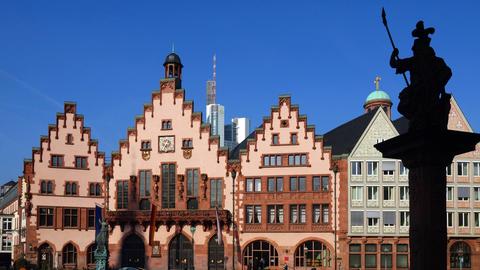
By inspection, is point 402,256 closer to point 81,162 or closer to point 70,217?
point 70,217

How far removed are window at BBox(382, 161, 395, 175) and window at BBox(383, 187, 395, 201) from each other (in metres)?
1.58

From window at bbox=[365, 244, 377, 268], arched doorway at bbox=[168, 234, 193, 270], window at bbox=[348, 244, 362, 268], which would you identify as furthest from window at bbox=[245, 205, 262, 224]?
window at bbox=[365, 244, 377, 268]

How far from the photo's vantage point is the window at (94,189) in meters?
74.4

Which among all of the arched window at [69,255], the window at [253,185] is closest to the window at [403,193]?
the window at [253,185]

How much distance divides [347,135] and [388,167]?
6.70 metres

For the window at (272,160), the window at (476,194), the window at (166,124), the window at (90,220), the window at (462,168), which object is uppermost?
the window at (166,124)

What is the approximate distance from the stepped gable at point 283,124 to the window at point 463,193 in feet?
44.9

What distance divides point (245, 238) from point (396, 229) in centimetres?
1512

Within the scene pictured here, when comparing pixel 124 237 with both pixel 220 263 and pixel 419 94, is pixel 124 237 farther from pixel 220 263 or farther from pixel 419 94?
Answer: pixel 419 94

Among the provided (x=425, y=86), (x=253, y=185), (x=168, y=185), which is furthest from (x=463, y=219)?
(x=425, y=86)

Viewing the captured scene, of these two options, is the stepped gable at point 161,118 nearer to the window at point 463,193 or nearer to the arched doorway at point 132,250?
the arched doorway at point 132,250

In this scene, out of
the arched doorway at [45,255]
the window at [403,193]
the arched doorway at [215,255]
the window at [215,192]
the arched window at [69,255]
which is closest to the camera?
the window at [403,193]

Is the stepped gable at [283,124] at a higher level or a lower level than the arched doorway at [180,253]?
higher

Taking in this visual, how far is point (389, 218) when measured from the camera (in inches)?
2591
